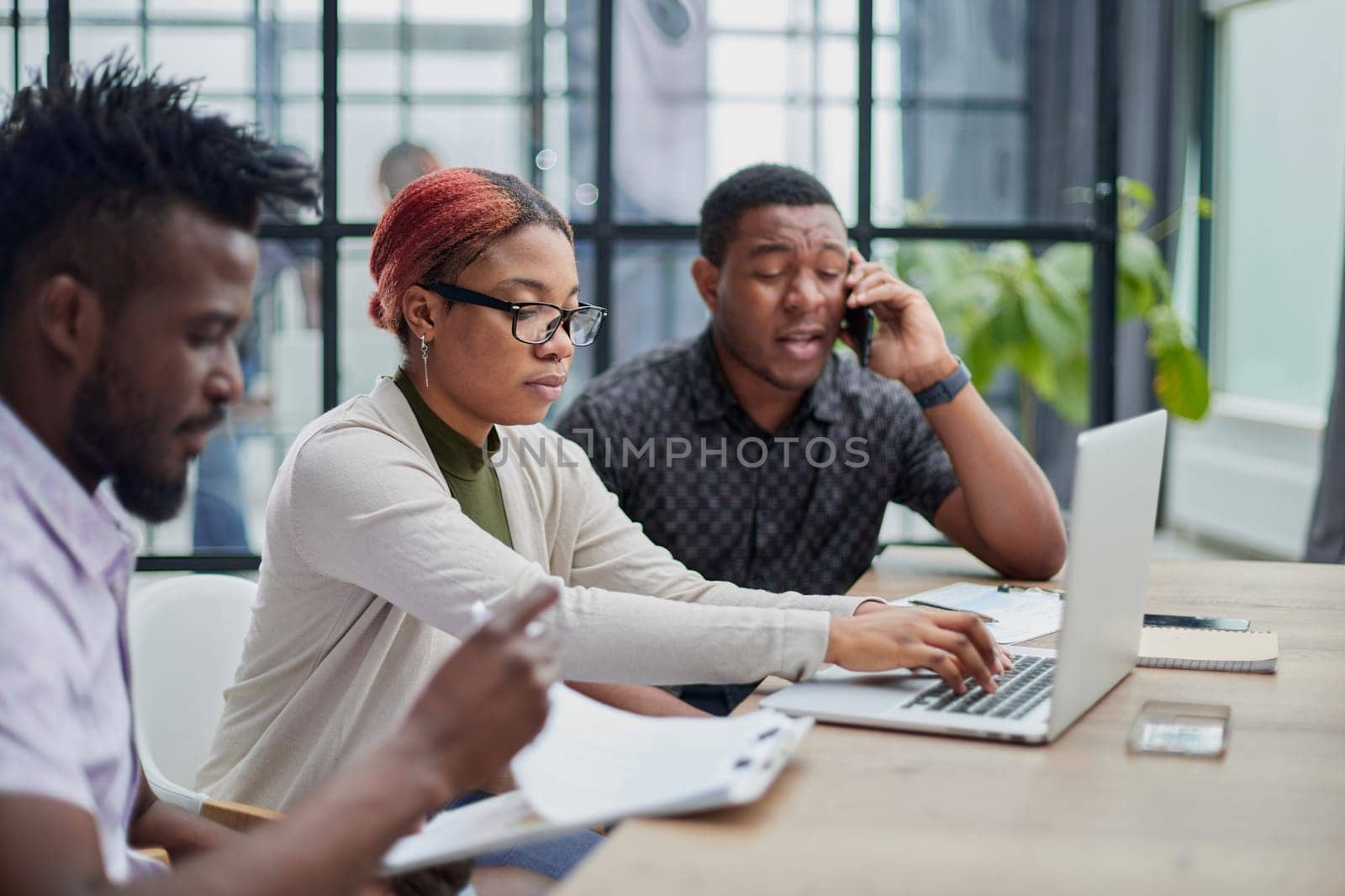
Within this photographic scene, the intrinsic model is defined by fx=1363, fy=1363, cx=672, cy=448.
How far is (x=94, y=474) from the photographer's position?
3.03ft

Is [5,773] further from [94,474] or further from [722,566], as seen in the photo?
[722,566]

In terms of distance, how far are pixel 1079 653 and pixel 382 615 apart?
0.72 meters

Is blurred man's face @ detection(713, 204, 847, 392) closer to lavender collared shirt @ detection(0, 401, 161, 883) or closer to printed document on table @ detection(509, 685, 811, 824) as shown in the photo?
printed document on table @ detection(509, 685, 811, 824)

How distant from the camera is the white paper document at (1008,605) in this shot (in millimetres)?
1673

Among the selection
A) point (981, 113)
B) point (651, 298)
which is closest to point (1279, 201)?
point (981, 113)

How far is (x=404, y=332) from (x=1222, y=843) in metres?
1.06

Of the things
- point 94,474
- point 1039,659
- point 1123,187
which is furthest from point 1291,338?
point 94,474

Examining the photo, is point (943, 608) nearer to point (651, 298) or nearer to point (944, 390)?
point (944, 390)

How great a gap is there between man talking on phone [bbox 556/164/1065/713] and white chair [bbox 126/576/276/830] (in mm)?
626

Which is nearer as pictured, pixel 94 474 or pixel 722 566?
pixel 94 474

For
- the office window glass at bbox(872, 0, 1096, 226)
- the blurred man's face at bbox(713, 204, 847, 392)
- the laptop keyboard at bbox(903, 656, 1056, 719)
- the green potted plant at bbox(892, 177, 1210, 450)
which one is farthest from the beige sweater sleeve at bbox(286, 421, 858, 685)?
the green potted plant at bbox(892, 177, 1210, 450)

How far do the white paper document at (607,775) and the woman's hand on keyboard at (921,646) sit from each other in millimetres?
175

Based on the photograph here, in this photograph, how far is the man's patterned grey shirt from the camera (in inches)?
86.7

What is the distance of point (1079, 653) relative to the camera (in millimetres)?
1240
